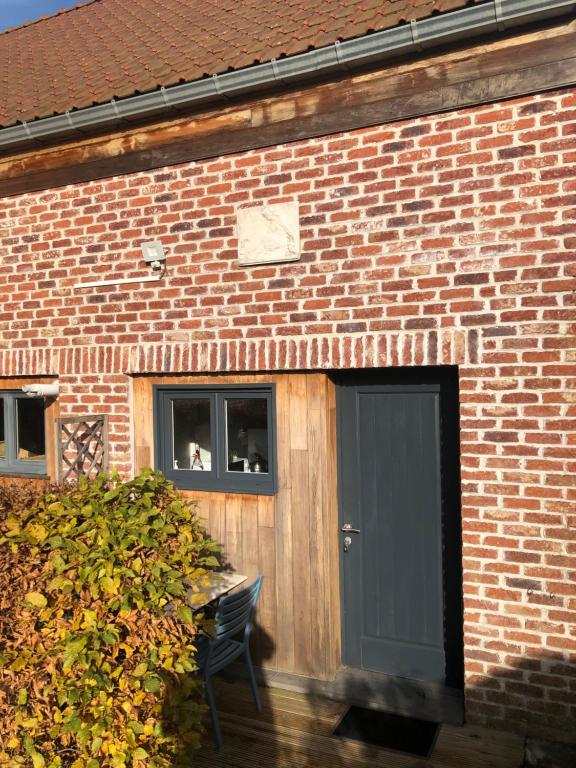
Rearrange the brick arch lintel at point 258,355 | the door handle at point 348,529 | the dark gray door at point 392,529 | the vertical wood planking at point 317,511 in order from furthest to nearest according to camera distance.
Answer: the door handle at point 348,529 < the vertical wood planking at point 317,511 < the dark gray door at point 392,529 < the brick arch lintel at point 258,355

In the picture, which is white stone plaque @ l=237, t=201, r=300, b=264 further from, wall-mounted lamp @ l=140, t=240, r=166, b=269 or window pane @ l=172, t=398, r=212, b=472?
window pane @ l=172, t=398, r=212, b=472

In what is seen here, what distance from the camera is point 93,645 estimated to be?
286cm

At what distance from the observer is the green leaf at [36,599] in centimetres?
288

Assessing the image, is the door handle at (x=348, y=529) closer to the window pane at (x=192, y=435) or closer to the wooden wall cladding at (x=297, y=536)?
the wooden wall cladding at (x=297, y=536)

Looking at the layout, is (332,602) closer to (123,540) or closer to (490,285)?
(123,540)

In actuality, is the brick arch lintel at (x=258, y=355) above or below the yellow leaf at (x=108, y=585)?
above

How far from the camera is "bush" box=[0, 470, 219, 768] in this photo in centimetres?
287

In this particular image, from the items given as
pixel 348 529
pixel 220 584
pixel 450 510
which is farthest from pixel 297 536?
pixel 450 510

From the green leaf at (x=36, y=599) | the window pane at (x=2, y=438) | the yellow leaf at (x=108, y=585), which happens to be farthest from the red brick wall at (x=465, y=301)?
the green leaf at (x=36, y=599)

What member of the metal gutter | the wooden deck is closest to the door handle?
the wooden deck

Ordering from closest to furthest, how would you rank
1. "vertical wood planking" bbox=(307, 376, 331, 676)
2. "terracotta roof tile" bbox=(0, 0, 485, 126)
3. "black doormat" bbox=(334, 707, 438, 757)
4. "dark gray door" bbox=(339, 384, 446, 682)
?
"black doormat" bbox=(334, 707, 438, 757)
"terracotta roof tile" bbox=(0, 0, 485, 126)
"dark gray door" bbox=(339, 384, 446, 682)
"vertical wood planking" bbox=(307, 376, 331, 676)

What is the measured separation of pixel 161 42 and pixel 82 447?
360cm

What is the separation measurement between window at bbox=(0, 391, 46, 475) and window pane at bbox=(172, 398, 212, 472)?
4.44 ft

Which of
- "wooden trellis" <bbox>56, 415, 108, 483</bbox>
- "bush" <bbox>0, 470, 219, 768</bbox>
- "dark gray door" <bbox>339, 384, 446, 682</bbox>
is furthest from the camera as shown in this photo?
"wooden trellis" <bbox>56, 415, 108, 483</bbox>
